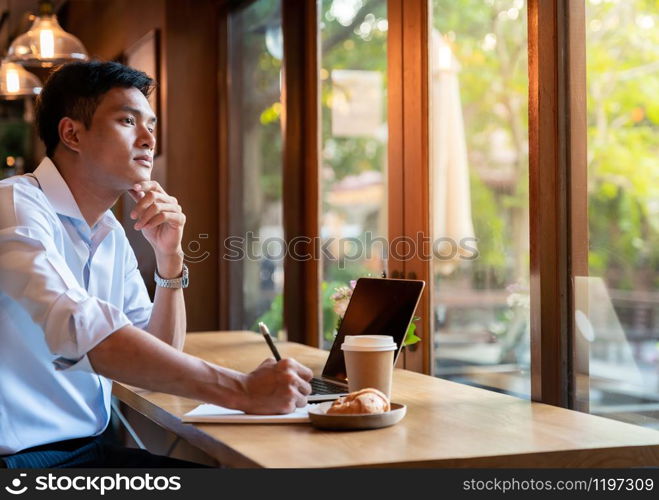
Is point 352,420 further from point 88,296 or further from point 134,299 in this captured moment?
→ point 134,299

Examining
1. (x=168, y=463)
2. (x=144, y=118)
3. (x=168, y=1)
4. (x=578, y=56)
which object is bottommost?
(x=168, y=463)

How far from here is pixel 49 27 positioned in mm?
3555

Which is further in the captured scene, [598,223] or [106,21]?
[106,21]

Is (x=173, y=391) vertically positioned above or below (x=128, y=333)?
below

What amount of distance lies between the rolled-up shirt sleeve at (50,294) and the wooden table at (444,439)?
24cm

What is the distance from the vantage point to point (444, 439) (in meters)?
1.41

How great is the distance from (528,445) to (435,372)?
1.28 metres

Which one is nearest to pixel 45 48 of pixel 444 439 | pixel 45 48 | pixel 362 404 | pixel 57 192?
pixel 45 48

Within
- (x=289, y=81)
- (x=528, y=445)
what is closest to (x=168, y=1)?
(x=289, y=81)

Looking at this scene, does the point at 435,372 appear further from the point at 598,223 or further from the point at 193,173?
the point at 193,173

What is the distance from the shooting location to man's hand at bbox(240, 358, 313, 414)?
5.03 feet

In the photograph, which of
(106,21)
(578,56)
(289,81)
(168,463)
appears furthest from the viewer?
(106,21)

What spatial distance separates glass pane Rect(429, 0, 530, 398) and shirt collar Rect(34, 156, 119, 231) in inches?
43.7

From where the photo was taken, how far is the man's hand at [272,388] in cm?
153
